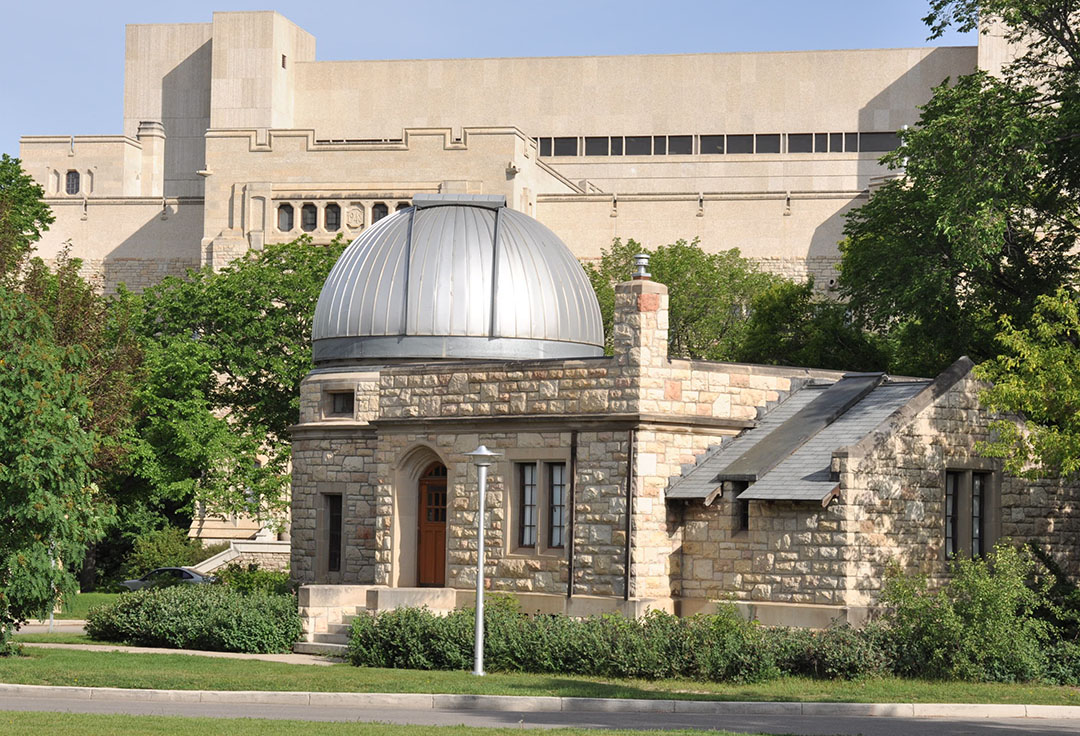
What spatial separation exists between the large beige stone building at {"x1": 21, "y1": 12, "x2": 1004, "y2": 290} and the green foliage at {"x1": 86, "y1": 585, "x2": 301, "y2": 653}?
4021cm

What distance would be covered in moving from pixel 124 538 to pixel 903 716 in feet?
127

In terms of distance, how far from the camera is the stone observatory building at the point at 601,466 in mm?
25281

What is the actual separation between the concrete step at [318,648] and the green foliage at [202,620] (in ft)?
0.67

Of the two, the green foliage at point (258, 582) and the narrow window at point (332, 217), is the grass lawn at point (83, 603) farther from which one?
the narrow window at point (332, 217)

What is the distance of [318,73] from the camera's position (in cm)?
8638

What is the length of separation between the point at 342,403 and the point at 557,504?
20.9 feet

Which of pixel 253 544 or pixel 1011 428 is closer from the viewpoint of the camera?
pixel 1011 428

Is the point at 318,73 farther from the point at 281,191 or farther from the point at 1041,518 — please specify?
the point at 1041,518

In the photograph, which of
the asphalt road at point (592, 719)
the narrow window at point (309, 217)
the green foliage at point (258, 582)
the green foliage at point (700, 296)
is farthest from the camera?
the narrow window at point (309, 217)

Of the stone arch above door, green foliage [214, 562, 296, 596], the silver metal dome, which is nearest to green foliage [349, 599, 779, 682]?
the stone arch above door

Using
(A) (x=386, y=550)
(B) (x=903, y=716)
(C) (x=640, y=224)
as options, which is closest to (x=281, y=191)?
(C) (x=640, y=224)

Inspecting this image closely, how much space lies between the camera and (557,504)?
27.6 meters

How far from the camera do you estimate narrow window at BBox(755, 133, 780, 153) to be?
8269 cm

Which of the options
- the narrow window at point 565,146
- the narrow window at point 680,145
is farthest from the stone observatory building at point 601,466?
the narrow window at point 565,146
